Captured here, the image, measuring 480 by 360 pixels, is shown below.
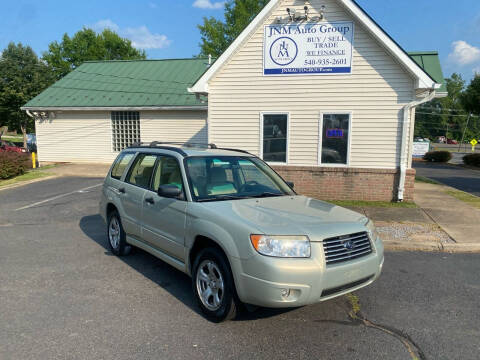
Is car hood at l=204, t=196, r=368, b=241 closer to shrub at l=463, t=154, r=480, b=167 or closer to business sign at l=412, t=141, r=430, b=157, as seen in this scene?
shrub at l=463, t=154, r=480, b=167

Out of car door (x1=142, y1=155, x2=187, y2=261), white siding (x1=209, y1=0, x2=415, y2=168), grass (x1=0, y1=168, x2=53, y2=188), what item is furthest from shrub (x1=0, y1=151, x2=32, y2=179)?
car door (x1=142, y1=155, x2=187, y2=261)

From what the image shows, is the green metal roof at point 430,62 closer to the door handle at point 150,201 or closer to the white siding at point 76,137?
the door handle at point 150,201

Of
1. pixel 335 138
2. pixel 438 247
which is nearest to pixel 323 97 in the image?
pixel 335 138

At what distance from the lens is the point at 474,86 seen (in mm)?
27031

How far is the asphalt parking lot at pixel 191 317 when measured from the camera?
10.5 feet

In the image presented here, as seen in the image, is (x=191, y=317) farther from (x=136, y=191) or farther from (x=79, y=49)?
(x=79, y=49)

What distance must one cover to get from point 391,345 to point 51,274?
4.31 metres

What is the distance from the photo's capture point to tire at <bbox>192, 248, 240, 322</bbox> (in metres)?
3.47

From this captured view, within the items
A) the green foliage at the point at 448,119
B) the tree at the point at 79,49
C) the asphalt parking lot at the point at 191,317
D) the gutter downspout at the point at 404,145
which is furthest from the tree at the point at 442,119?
the asphalt parking lot at the point at 191,317

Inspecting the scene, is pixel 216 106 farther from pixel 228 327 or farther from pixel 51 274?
pixel 228 327

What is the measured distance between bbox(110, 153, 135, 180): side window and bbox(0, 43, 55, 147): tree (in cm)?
3062

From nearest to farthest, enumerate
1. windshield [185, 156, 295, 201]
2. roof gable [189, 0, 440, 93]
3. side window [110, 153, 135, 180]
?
windshield [185, 156, 295, 201], side window [110, 153, 135, 180], roof gable [189, 0, 440, 93]

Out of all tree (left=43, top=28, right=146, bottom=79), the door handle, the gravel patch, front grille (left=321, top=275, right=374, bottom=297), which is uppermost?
tree (left=43, top=28, right=146, bottom=79)

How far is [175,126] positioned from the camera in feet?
60.5
